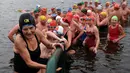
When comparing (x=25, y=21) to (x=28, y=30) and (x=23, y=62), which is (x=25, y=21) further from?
(x=23, y=62)

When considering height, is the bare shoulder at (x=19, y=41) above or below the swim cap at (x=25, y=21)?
below

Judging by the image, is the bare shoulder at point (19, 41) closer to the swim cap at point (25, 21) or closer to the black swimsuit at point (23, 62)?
the swim cap at point (25, 21)

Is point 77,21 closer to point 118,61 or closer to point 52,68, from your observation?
point 118,61

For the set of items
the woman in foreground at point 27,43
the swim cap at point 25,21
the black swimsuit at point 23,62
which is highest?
the swim cap at point 25,21

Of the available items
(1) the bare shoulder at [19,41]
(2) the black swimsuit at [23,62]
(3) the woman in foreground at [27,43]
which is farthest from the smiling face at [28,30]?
(2) the black swimsuit at [23,62]

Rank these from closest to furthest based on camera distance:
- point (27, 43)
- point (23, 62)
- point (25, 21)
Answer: point (25, 21)
point (27, 43)
point (23, 62)

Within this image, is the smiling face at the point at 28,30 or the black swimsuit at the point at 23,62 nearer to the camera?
the smiling face at the point at 28,30

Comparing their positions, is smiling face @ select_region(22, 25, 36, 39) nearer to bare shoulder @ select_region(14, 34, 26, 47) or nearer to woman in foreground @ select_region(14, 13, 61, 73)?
woman in foreground @ select_region(14, 13, 61, 73)

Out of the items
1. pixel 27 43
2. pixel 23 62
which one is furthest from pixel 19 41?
pixel 23 62

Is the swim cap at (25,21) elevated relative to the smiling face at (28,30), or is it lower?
elevated

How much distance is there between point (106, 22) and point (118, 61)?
472cm

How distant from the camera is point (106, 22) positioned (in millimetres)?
13305

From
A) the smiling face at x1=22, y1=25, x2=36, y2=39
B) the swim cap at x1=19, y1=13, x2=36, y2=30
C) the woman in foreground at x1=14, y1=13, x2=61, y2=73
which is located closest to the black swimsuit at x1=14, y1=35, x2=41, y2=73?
the woman in foreground at x1=14, y1=13, x2=61, y2=73

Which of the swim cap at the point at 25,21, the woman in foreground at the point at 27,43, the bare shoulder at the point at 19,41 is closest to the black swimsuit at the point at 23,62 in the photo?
the woman in foreground at the point at 27,43
